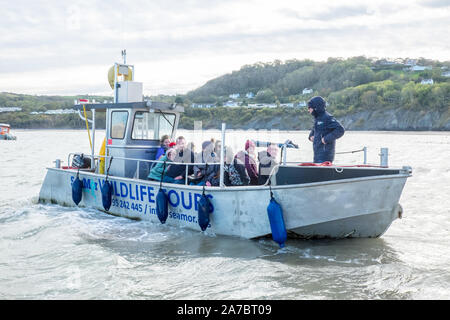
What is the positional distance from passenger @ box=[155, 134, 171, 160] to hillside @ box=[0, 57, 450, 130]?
178 feet

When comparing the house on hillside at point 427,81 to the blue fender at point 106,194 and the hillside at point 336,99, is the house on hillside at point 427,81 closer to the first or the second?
the hillside at point 336,99

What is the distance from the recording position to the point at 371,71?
119m

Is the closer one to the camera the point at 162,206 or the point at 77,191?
the point at 162,206

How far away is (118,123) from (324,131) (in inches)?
188

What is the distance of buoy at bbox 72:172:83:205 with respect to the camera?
33.3 ft

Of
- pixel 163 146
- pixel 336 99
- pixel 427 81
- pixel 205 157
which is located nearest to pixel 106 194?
pixel 163 146

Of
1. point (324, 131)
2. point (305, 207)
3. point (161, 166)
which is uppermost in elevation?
point (324, 131)

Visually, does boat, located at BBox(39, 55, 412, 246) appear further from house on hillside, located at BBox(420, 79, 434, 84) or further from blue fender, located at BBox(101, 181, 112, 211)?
house on hillside, located at BBox(420, 79, 434, 84)

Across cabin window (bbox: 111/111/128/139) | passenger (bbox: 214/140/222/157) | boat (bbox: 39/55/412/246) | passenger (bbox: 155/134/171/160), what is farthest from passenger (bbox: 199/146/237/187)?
cabin window (bbox: 111/111/128/139)

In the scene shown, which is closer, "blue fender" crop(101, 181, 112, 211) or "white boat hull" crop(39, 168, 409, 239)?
"white boat hull" crop(39, 168, 409, 239)

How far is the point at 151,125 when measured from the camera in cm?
1015

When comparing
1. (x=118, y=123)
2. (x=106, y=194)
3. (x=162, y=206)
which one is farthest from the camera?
(x=118, y=123)

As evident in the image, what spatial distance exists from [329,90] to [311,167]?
102493 millimetres

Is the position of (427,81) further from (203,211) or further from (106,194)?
(203,211)
